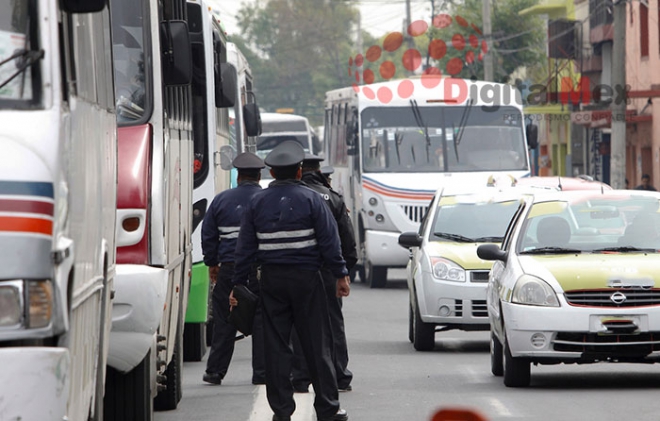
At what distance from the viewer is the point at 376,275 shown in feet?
92.3

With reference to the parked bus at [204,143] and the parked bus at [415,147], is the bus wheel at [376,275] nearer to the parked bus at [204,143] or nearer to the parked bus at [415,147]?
the parked bus at [415,147]

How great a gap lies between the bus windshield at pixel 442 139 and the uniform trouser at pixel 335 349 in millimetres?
15102

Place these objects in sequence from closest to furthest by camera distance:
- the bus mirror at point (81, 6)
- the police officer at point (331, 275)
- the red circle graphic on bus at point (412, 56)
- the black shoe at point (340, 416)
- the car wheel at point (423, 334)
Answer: the bus mirror at point (81, 6) < the black shoe at point (340, 416) < the police officer at point (331, 275) < the car wheel at point (423, 334) < the red circle graphic on bus at point (412, 56)

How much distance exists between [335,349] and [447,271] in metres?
4.15

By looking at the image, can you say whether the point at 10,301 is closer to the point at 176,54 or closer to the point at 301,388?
the point at 176,54

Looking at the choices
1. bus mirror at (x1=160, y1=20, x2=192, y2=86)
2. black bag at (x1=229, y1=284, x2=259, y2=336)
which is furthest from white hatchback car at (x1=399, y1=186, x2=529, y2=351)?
bus mirror at (x1=160, y1=20, x2=192, y2=86)

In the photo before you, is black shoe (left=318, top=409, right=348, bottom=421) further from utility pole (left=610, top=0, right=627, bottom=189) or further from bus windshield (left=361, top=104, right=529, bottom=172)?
utility pole (left=610, top=0, right=627, bottom=189)

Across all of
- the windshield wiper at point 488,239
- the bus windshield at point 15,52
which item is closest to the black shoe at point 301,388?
the windshield wiper at point 488,239

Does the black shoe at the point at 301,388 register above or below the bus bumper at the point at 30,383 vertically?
below

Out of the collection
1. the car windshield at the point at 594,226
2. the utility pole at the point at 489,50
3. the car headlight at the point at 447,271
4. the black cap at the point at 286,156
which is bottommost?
the car headlight at the point at 447,271

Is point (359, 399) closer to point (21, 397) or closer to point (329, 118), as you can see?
point (21, 397)

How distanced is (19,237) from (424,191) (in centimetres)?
2222

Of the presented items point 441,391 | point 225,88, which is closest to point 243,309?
point 441,391

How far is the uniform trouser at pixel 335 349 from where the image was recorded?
41.2ft
